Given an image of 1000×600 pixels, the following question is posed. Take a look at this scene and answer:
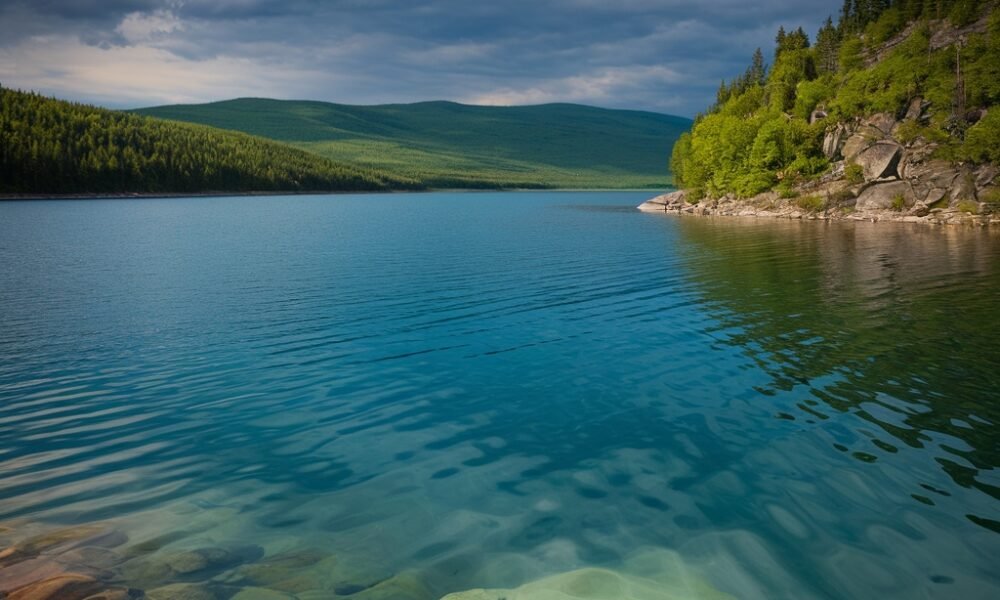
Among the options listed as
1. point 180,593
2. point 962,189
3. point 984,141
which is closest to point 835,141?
point 984,141

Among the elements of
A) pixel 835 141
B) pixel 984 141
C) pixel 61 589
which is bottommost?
pixel 61 589

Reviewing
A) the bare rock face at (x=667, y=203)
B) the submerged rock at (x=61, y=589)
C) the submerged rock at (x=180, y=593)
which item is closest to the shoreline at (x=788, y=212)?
the bare rock face at (x=667, y=203)

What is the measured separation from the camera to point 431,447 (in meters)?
14.2

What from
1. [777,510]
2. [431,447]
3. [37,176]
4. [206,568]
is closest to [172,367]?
[431,447]

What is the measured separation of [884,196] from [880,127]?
15.1 m

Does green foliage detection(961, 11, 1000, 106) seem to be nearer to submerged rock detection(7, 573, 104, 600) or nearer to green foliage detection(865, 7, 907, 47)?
green foliage detection(865, 7, 907, 47)

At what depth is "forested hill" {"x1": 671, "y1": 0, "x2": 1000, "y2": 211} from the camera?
260 ft

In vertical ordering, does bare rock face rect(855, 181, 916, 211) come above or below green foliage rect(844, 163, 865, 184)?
below

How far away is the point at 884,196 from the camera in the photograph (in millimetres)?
84562

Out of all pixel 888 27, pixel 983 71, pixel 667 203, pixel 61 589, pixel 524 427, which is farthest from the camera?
pixel 667 203

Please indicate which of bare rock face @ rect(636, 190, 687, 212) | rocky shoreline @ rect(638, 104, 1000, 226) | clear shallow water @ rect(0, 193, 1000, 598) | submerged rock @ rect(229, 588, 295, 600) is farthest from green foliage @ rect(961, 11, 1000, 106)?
submerged rock @ rect(229, 588, 295, 600)

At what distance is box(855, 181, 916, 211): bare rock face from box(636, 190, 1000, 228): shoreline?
0.77 m

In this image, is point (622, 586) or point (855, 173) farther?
point (855, 173)

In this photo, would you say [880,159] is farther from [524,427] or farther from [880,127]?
[524,427]
